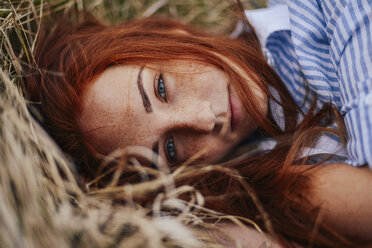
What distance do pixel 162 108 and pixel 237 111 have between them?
0.26 metres

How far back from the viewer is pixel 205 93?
0.94 metres

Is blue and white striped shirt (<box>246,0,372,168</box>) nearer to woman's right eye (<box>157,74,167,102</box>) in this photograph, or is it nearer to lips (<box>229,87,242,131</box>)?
lips (<box>229,87,242,131</box>)

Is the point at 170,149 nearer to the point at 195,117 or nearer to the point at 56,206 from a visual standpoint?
the point at 195,117

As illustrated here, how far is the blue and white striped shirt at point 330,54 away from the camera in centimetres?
77

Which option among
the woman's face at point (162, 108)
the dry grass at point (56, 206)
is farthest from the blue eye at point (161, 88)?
the dry grass at point (56, 206)

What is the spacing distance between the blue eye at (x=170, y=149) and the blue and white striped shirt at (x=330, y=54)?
1.68 ft

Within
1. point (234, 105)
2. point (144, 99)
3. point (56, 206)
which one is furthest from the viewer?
point (234, 105)

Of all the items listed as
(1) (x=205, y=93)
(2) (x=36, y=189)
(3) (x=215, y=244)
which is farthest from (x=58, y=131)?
(3) (x=215, y=244)

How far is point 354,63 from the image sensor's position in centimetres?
82

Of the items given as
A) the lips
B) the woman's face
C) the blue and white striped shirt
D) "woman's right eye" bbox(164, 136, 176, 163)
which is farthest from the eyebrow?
the blue and white striped shirt

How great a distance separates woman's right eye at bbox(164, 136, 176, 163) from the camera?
970mm

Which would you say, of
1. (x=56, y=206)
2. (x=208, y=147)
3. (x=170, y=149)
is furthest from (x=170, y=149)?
(x=56, y=206)

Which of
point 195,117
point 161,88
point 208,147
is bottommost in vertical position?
point 208,147

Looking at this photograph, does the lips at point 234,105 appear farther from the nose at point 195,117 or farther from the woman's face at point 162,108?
the nose at point 195,117
